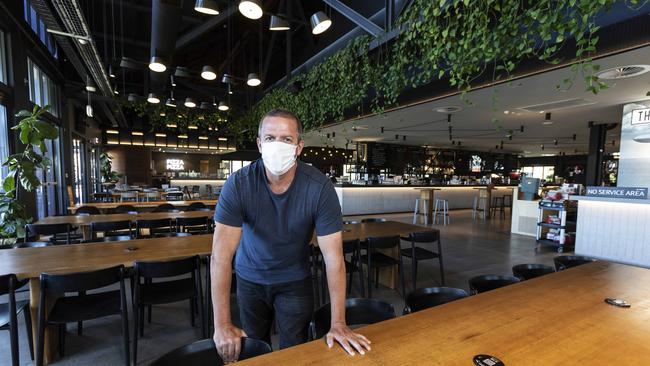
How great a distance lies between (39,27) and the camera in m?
6.21

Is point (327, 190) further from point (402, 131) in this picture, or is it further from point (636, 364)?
point (402, 131)

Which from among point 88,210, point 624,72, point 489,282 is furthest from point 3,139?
point 624,72

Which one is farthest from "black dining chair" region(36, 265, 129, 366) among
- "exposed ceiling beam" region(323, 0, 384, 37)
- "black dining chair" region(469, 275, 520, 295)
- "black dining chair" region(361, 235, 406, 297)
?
"exposed ceiling beam" region(323, 0, 384, 37)

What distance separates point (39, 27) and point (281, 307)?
8223 mm

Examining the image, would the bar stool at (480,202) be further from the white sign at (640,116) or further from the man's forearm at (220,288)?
the man's forearm at (220,288)

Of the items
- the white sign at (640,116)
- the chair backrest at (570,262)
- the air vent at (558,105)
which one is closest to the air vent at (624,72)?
the air vent at (558,105)

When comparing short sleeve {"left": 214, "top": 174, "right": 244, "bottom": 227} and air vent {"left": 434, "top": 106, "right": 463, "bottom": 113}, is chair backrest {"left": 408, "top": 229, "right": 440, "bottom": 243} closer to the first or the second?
→ short sleeve {"left": 214, "top": 174, "right": 244, "bottom": 227}

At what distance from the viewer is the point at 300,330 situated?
1.58 metres

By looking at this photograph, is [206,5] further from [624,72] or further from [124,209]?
[624,72]

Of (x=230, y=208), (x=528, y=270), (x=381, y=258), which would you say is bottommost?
(x=381, y=258)

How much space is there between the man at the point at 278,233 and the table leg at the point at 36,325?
174cm

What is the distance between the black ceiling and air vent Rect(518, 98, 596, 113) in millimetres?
3507

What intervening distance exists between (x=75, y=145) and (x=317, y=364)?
11395mm

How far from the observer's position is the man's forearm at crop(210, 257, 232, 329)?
1379mm
